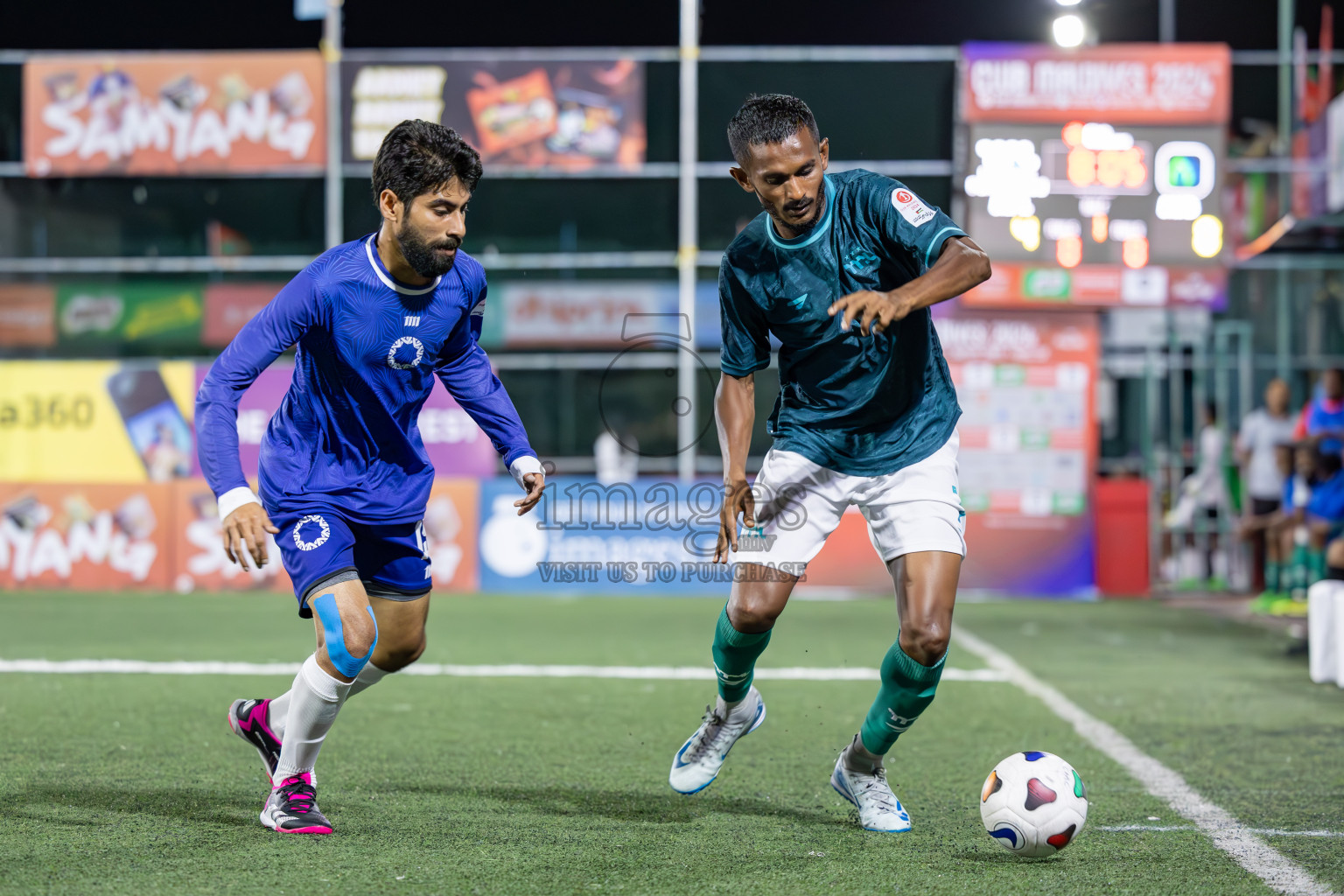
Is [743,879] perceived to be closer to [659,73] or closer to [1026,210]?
[1026,210]

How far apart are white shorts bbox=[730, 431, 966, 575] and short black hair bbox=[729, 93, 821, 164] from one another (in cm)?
98

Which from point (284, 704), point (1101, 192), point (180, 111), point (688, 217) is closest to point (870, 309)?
point (284, 704)

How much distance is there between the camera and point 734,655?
466 cm

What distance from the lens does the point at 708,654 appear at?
927 centimetres

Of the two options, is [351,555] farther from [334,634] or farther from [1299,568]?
[1299,568]

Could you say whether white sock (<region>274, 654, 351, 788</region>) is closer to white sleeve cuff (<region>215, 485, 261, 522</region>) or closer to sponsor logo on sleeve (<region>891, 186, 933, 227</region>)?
white sleeve cuff (<region>215, 485, 261, 522</region>)

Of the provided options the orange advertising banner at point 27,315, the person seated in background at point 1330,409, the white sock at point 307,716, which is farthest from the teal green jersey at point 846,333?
the orange advertising banner at point 27,315

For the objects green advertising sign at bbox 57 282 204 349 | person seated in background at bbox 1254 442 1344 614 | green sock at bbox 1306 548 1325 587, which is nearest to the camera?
person seated in background at bbox 1254 442 1344 614

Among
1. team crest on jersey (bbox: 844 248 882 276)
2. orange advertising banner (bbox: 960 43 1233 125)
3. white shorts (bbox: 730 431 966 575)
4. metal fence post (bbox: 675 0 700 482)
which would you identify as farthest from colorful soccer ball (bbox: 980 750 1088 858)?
orange advertising banner (bbox: 960 43 1233 125)

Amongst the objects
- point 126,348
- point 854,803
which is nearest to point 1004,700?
point 854,803

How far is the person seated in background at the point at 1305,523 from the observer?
433 inches

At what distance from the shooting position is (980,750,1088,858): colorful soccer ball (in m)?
4.01

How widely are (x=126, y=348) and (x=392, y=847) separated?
52.6 feet

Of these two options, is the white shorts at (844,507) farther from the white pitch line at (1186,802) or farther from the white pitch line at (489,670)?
the white pitch line at (489,670)
